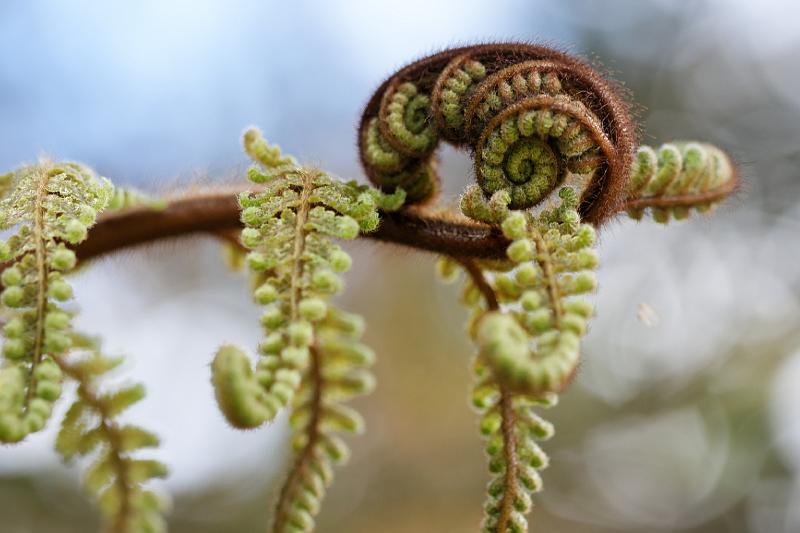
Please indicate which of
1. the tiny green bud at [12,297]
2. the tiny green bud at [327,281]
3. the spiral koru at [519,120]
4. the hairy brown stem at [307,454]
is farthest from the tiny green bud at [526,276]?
the tiny green bud at [12,297]

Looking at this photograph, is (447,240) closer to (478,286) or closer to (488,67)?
(478,286)

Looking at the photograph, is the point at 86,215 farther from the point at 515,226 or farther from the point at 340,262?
the point at 515,226

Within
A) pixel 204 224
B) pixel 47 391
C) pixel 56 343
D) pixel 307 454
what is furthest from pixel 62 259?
pixel 307 454

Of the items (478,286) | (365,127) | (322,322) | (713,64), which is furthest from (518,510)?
(713,64)

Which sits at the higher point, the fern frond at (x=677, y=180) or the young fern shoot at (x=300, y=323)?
the fern frond at (x=677, y=180)

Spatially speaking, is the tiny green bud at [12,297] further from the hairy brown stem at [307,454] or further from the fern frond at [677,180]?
the fern frond at [677,180]
